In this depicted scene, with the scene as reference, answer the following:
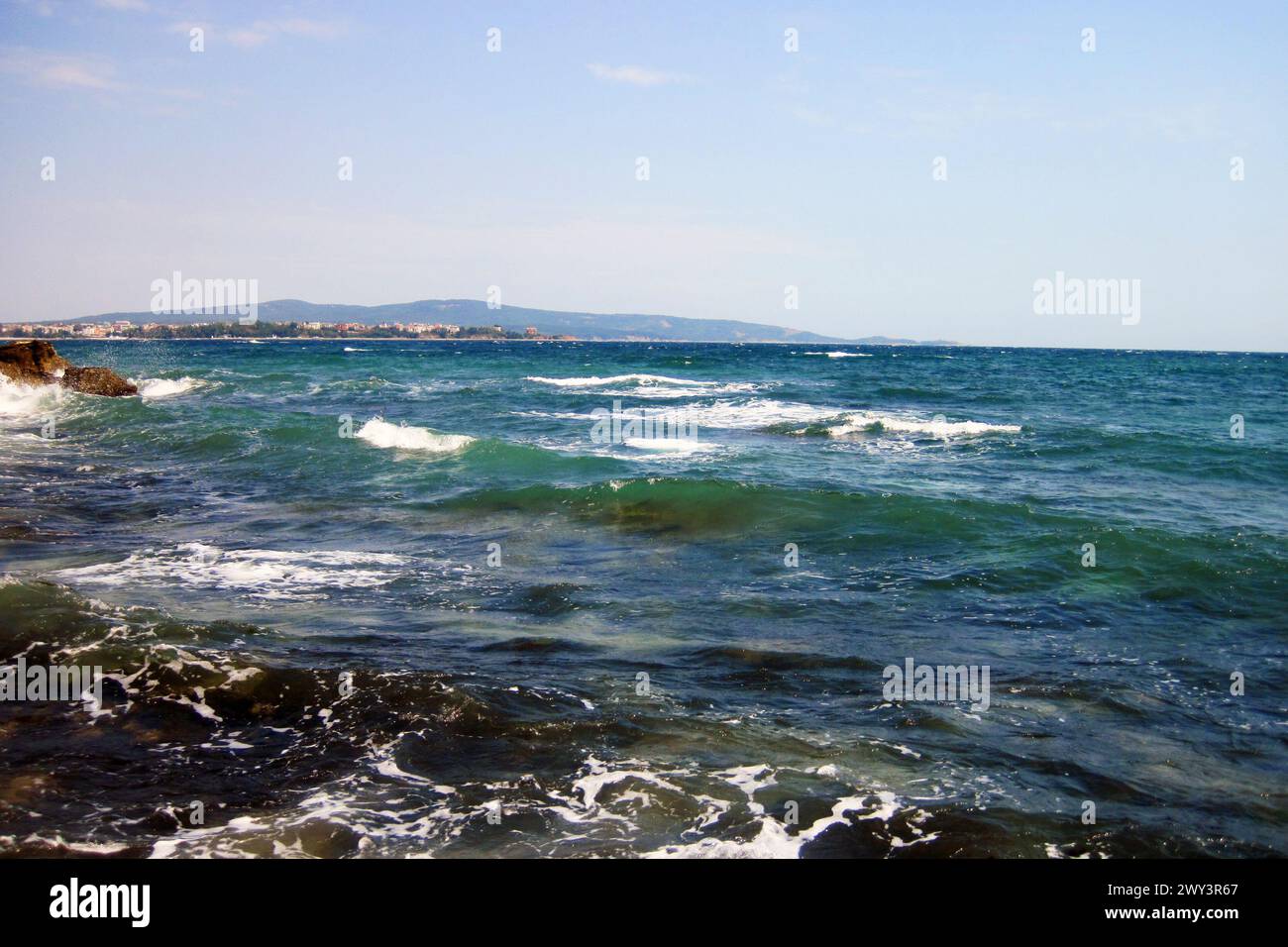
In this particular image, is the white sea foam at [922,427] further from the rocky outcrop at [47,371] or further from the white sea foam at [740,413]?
the rocky outcrop at [47,371]

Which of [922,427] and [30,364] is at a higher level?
[30,364]

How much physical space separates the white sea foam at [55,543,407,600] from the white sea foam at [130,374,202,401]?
87.4ft

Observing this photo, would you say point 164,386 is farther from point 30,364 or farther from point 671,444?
point 671,444

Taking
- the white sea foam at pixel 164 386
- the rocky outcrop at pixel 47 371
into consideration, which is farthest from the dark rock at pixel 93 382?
the white sea foam at pixel 164 386

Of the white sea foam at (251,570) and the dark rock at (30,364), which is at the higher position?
the dark rock at (30,364)

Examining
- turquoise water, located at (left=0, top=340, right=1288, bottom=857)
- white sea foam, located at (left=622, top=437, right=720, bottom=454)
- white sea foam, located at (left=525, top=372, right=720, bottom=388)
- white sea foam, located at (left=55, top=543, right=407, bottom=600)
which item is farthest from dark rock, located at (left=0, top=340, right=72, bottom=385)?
white sea foam, located at (left=55, top=543, right=407, bottom=600)

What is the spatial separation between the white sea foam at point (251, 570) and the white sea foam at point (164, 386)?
26640 mm

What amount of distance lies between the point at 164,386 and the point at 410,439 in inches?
917

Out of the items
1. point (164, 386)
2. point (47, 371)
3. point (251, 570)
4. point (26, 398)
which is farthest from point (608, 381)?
point (251, 570)

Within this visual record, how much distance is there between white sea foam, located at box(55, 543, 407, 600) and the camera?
34.3ft

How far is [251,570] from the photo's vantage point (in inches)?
Answer: 442

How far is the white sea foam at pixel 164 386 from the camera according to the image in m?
37.8
